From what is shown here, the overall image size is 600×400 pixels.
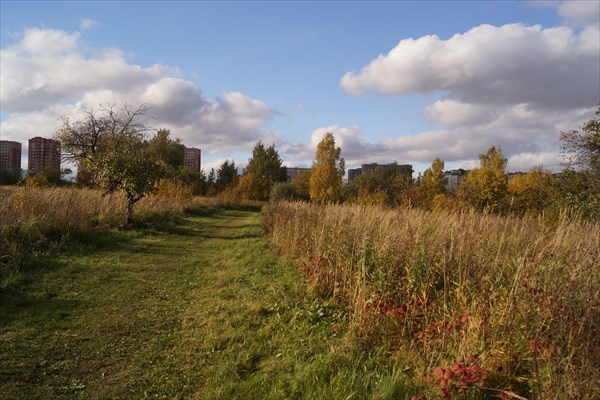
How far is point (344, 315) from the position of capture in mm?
5250

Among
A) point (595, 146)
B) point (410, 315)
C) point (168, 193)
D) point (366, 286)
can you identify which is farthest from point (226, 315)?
point (168, 193)

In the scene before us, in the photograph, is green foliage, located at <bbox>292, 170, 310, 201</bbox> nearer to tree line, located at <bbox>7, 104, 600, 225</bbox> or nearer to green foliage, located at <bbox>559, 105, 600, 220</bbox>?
tree line, located at <bbox>7, 104, 600, 225</bbox>

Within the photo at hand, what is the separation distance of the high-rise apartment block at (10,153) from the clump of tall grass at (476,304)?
60.8 metres

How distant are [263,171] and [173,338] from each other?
157ft

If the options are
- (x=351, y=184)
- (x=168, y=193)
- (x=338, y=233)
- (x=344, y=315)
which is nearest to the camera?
(x=344, y=315)

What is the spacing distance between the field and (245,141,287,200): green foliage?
40895 mm

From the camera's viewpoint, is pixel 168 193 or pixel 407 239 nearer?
pixel 407 239

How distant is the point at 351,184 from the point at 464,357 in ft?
128

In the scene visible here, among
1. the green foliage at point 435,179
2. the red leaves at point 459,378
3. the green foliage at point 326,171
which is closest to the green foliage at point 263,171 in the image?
the green foliage at point 326,171

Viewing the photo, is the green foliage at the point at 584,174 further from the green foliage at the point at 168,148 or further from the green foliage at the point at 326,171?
the green foliage at the point at 168,148

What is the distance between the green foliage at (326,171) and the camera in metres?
35.1

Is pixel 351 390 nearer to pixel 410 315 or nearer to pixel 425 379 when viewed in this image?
pixel 425 379

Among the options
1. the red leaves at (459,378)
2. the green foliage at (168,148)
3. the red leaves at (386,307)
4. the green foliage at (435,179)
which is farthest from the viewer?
the green foliage at (168,148)

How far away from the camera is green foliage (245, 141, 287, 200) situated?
162 feet
